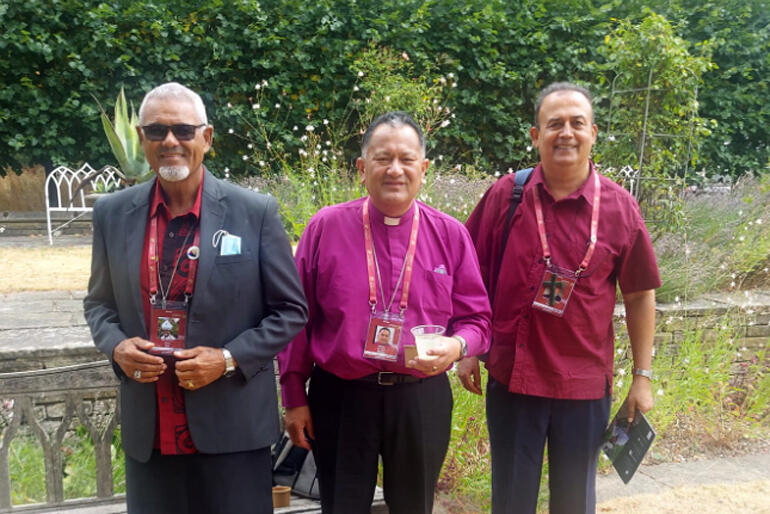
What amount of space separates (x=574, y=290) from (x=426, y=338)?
645mm

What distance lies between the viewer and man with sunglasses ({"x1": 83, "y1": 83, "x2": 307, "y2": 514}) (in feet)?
6.08

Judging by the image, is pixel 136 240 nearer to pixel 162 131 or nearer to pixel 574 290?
pixel 162 131

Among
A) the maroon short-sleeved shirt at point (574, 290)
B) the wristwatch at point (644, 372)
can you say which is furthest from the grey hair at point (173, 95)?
the wristwatch at point (644, 372)

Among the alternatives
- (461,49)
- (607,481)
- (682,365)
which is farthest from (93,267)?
(461,49)

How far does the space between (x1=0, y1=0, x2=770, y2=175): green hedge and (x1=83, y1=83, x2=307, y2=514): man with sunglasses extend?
21.7 feet

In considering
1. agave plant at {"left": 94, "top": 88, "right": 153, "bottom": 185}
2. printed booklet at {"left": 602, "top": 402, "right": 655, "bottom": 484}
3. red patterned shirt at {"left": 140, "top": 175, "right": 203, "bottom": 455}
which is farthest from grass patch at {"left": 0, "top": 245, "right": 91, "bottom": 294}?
printed booklet at {"left": 602, "top": 402, "right": 655, "bottom": 484}

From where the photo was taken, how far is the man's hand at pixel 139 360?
178cm

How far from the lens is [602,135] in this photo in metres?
6.59

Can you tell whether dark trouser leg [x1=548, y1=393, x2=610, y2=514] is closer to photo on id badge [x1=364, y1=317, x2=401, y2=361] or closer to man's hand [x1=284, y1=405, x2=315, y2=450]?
photo on id badge [x1=364, y1=317, x2=401, y2=361]

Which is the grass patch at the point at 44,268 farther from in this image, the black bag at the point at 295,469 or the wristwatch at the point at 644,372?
the wristwatch at the point at 644,372

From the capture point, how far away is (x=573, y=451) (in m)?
2.27

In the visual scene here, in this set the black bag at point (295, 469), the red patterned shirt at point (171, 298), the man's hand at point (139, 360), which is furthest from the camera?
the black bag at point (295, 469)

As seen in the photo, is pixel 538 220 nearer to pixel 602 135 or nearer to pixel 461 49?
pixel 602 135

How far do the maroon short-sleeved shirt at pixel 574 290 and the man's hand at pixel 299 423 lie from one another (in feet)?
2.43
